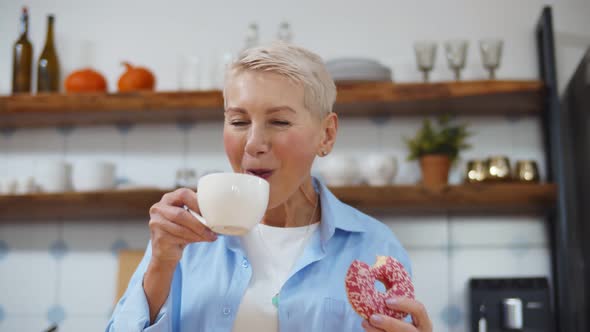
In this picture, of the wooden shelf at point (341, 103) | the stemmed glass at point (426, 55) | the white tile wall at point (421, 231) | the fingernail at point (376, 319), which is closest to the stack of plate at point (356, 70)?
the wooden shelf at point (341, 103)

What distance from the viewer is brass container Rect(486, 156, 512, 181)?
2.35m

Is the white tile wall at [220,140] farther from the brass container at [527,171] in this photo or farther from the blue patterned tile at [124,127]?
the brass container at [527,171]

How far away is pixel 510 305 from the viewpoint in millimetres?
2281

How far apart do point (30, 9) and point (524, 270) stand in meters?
2.43

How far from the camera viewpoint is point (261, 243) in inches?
44.8

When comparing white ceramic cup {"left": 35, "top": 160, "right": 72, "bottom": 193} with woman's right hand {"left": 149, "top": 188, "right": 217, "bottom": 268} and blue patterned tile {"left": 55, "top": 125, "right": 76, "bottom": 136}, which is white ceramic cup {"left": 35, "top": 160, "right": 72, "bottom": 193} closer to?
blue patterned tile {"left": 55, "top": 125, "right": 76, "bottom": 136}

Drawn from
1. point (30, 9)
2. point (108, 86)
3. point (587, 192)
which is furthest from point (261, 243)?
point (30, 9)

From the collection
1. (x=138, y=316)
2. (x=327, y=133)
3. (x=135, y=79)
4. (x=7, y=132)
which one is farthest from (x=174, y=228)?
(x=7, y=132)

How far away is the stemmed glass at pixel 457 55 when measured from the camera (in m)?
2.48

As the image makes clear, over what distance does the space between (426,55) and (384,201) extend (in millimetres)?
618

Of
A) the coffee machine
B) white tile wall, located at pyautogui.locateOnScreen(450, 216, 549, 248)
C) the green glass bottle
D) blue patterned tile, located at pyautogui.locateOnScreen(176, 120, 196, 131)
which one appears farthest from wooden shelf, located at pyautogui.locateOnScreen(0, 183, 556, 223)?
the green glass bottle

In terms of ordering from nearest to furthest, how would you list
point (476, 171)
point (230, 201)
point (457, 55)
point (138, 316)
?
point (230, 201)
point (138, 316)
point (476, 171)
point (457, 55)

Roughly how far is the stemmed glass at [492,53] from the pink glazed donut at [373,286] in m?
1.74

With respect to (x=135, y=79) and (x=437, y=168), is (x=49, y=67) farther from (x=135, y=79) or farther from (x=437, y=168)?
(x=437, y=168)
